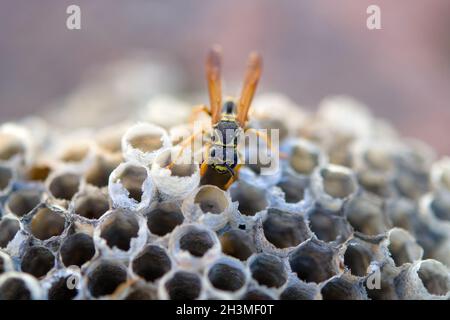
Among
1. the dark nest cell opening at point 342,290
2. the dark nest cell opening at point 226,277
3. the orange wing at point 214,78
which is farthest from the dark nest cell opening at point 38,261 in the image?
the dark nest cell opening at point 342,290

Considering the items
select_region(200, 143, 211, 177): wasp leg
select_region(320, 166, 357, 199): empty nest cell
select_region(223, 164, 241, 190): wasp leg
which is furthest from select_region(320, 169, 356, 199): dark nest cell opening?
select_region(200, 143, 211, 177): wasp leg

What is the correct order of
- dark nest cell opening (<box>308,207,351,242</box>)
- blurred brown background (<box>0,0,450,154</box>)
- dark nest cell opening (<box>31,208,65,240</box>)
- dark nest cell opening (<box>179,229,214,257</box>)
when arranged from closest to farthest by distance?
1. dark nest cell opening (<box>179,229,214,257</box>)
2. dark nest cell opening (<box>31,208,65,240</box>)
3. dark nest cell opening (<box>308,207,351,242</box>)
4. blurred brown background (<box>0,0,450,154</box>)

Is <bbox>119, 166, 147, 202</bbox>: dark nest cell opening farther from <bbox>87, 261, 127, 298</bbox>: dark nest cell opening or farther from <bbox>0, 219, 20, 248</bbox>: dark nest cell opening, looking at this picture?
<bbox>0, 219, 20, 248</bbox>: dark nest cell opening

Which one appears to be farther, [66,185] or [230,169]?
[66,185]

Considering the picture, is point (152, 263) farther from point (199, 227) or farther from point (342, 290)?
point (342, 290)

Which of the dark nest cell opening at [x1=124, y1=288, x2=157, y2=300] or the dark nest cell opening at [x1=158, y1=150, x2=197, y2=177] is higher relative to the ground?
the dark nest cell opening at [x1=158, y1=150, x2=197, y2=177]

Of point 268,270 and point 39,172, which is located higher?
point 39,172

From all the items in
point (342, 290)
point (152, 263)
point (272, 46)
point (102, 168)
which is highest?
point (272, 46)

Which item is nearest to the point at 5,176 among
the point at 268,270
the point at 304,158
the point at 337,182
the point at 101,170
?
the point at 101,170
